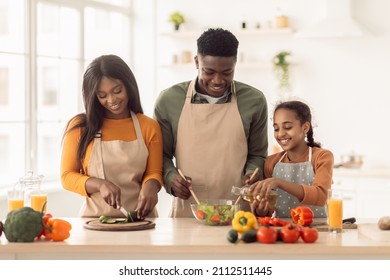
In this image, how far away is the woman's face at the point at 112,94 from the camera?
3.11m

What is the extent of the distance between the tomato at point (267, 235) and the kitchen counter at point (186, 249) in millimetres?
29

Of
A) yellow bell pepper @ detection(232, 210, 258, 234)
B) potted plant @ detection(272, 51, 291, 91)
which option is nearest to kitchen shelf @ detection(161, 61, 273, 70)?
potted plant @ detection(272, 51, 291, 91)

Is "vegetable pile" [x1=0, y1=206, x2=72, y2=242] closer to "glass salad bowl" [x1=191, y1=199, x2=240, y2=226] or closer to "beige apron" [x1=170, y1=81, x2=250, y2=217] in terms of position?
"glass salad bowl" [x1=191, y1=199, x2=240, y2=226]

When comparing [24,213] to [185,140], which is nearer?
[24,213]

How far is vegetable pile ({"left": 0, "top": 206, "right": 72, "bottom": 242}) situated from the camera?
2.57 m

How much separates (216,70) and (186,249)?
3.01ft

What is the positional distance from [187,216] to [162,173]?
0.87 ft

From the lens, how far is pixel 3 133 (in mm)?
5531

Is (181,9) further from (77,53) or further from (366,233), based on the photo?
(366,233)

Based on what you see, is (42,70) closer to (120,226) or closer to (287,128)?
(287,128)

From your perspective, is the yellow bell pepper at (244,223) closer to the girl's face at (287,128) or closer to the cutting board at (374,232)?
the cutting board at (374,232)

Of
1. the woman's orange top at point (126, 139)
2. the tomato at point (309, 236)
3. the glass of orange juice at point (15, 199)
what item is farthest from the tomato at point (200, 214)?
the glass of orange juice at point (15, 199)

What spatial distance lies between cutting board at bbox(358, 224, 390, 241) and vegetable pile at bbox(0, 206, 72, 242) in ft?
3.50
